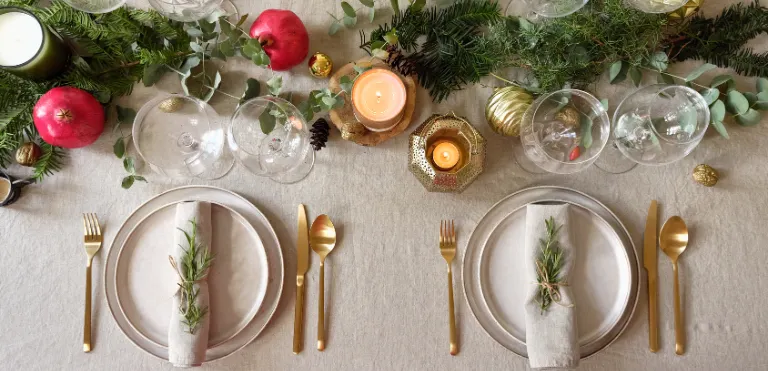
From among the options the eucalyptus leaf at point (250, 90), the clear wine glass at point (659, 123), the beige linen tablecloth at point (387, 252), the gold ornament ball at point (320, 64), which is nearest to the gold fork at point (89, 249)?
the beige linen tablecloth at point (387, 252)

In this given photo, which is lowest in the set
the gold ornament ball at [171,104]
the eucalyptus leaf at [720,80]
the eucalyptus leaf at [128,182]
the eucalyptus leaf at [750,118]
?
the eucalyptus leaf at [128,182]

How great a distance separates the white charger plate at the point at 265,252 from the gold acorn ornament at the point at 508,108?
0.44 meters

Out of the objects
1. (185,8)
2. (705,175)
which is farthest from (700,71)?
(185,8)

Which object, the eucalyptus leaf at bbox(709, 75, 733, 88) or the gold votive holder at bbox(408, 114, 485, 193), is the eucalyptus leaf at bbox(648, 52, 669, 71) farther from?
the gold votive holder at bbox(408, 114, 485, 193)

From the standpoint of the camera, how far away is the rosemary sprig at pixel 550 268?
32.3 inches

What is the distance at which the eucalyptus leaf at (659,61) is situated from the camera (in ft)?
2.82

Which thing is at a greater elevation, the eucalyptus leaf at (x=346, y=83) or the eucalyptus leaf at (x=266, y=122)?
the eucalyptus leaf at (x=346, y=83)

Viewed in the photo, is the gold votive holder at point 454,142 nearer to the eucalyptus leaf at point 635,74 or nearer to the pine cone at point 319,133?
the pine cone at point 319,133

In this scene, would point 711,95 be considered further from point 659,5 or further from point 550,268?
Result: point 550,268

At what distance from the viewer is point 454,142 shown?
0.85 m

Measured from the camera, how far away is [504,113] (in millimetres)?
841

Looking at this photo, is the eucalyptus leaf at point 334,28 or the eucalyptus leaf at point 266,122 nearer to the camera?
the eucalyptus leaf at point 266,122

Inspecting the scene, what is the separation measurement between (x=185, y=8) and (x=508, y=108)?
562mm

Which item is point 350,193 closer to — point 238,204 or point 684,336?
point 238,204
